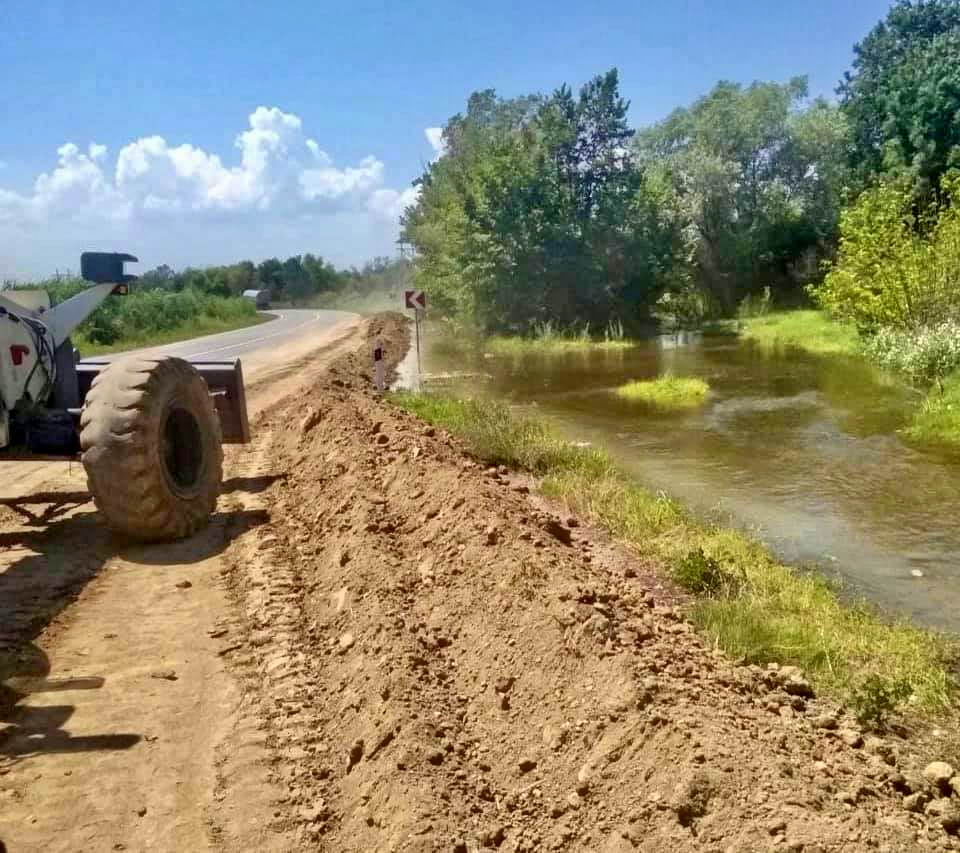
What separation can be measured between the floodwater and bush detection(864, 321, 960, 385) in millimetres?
551

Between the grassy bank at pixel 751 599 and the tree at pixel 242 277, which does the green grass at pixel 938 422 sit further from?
the tree at pixel 242 277

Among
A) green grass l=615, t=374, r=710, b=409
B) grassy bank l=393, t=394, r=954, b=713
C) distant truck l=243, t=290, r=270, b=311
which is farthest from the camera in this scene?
distant truck l=243, t=290, r=270, b=311

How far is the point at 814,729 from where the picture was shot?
411cm

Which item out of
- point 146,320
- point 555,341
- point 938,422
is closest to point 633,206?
point 555,341

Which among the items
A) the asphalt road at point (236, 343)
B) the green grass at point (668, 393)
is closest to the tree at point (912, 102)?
the green grass at point (668, 393)

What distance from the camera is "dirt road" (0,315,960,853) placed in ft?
11.3

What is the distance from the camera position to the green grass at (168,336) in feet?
99.0

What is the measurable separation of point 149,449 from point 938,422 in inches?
453

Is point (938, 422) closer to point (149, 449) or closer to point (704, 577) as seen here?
point (704, 577)

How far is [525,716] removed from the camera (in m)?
4.29

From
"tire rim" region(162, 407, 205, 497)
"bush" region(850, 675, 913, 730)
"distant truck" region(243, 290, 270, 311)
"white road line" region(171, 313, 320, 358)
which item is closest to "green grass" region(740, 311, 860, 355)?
"white road line" region(171, 313, 320, 358)

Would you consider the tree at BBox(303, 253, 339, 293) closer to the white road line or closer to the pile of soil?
the white road line

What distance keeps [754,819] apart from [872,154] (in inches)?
1428

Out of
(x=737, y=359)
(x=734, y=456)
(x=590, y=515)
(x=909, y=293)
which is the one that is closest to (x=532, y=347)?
(x=737, y=359)
